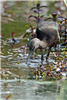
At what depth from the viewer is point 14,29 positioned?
954 cm

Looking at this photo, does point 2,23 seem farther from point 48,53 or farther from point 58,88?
point 58,88

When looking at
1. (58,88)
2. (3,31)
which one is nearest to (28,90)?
(58,88)

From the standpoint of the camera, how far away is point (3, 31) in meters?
9.26

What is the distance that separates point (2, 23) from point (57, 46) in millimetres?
2853

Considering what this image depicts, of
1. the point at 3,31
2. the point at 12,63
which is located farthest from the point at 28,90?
the point at 3,31

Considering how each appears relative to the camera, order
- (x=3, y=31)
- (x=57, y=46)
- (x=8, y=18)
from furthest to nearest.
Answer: (x=8, y=18), (x=3, y=31), (x=57, y=46)

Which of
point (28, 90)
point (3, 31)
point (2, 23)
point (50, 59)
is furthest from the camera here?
point (2, 23)

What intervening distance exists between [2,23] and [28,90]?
5.68 meters

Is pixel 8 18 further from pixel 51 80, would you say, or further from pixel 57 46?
pixel 51 80

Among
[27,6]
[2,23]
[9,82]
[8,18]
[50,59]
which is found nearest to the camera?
[9,82]

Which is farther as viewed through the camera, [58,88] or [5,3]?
[5,3]

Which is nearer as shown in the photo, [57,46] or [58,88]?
[58,88]

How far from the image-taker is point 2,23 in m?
10.1

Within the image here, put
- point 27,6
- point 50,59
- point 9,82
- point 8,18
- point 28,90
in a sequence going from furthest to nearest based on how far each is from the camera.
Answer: point 27,6 < point 8,18 < point 50,59 < point 9,82 < point 28,90
